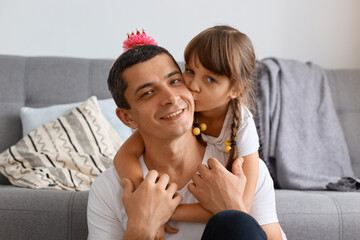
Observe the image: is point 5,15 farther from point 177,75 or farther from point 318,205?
point 318,205

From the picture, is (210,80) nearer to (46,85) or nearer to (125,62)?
(125,62)

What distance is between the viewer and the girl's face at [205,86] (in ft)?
4.78

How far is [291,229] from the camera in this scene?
1838mm

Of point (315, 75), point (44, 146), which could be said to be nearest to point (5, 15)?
point (44, 146)

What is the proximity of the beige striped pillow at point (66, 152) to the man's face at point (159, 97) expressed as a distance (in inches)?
33.8

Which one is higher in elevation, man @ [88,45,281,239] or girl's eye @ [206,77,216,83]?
girl's eye @ [206,77,216,83]

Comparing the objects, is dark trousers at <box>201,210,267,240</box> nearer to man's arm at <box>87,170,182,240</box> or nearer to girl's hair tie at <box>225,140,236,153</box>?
man's arm at <box>87,170,182,240</box>

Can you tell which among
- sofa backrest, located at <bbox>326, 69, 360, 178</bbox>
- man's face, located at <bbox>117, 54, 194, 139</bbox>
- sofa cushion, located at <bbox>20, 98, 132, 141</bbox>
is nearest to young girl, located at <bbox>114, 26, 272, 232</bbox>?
man's face, located at <bbox>117, 54, 194, 139</bbox>

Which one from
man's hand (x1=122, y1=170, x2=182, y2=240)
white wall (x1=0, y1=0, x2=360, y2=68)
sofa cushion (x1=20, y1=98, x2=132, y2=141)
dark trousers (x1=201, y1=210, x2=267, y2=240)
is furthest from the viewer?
white wall (x1=0, y1=0, x2=360, y2=68)

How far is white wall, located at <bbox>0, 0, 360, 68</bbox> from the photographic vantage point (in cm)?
298

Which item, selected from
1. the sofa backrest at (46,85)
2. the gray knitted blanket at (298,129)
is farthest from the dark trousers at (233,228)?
the sofa backrest at (46,85)

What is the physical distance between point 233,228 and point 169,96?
0.42 m

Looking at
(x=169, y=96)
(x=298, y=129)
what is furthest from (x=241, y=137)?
(x=298, y=129)

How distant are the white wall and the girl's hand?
184 centimetres
